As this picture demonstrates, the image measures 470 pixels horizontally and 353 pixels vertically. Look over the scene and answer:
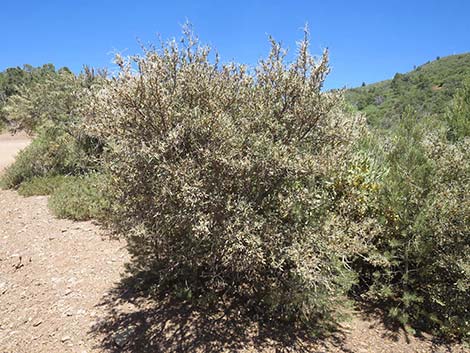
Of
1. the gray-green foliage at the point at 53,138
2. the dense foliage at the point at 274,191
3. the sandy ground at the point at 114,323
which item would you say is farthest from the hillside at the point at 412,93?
the sandy ground at the point at 114,323

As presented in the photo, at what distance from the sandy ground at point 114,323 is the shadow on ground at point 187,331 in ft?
0.04

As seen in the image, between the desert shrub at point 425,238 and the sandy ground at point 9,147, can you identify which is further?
the sandy ground at point 9,147

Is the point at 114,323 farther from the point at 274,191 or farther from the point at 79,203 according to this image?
the point at 79,203

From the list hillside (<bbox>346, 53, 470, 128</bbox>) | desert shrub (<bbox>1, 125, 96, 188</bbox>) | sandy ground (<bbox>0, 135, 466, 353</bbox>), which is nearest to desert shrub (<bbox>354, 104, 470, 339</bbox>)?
sandy ground (<bbox>0, 135, 466, 353</bbox>)

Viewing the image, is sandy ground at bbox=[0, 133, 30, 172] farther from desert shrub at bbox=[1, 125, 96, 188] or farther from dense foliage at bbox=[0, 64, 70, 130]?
dense foliage at bbox=[0, 64, 70, 130]

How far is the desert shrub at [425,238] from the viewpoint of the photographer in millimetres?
4633

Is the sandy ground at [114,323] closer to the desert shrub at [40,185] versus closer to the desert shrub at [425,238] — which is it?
the desert shrub at [425,238]

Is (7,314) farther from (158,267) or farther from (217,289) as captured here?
(217,289)

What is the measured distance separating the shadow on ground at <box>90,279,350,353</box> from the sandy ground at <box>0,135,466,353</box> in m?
0.01

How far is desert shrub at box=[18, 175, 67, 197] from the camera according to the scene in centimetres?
1027

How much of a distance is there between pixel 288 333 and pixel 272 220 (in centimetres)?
182

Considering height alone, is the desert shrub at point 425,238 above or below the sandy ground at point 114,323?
above

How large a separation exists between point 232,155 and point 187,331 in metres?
2.41

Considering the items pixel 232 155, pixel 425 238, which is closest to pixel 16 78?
pixel 232 155
